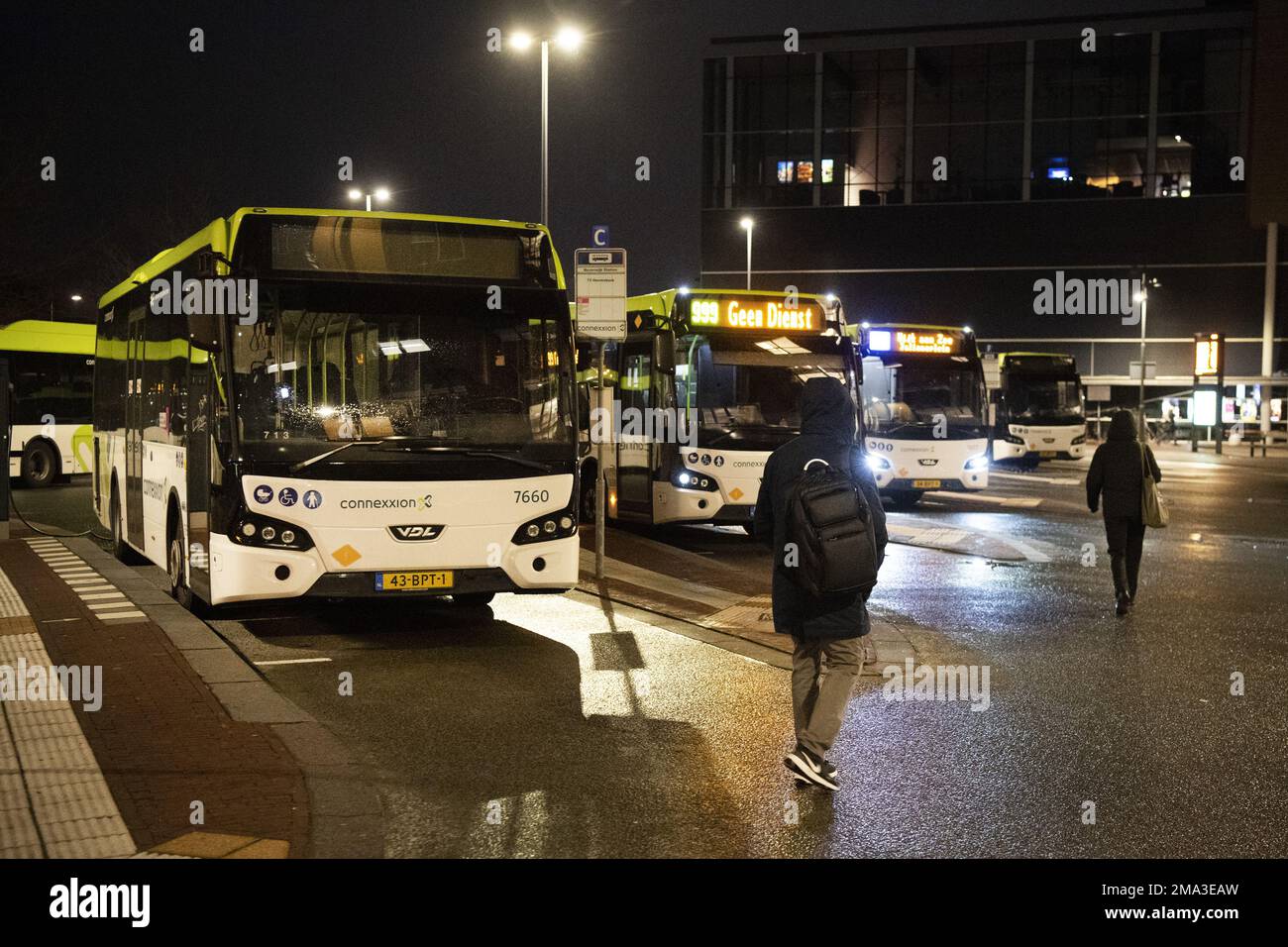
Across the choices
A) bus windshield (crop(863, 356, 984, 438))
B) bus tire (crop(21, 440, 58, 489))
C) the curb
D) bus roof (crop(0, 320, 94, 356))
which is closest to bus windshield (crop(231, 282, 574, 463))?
the curb

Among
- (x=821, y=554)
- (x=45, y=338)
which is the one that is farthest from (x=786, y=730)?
A: (x=45, y=338)

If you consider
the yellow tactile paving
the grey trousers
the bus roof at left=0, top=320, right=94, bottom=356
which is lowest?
the yellow tactile paving

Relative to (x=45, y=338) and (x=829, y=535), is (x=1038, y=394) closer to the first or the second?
(x=45, y=338)

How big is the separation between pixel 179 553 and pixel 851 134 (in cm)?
5602

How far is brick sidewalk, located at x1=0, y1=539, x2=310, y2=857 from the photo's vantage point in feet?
18.5

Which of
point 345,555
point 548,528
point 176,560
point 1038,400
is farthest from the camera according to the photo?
point 1038,400

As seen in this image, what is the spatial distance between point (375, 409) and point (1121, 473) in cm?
648

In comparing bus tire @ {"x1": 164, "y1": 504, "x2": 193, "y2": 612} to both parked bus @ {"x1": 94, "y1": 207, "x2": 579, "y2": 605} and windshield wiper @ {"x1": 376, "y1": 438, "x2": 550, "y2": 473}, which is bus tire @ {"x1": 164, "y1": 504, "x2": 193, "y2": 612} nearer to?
parked bus @ {"x1": 94, "y1": 207, "x2": 579, "y2": 605}

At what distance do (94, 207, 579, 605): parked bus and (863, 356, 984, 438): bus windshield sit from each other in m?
15.1

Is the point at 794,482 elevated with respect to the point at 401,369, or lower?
lower

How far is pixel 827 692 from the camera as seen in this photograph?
6.82 m

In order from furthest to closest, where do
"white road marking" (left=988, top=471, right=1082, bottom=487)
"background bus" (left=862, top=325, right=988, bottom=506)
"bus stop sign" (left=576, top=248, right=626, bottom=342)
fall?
"white road marking" (left=988, top=471, right=1082, bottom=487) < "background bus" (left=862, top=325, right=988, bottom=506) < "bus stop sign" (left=576, top=248, right=626, bottom=342)
